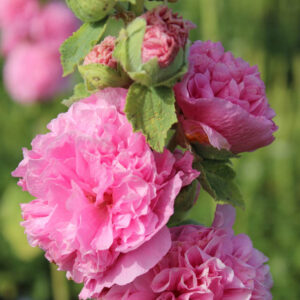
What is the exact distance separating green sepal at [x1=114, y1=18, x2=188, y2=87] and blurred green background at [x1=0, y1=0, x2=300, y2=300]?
1.44 metres

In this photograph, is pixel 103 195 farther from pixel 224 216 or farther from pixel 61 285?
pixel 61 285

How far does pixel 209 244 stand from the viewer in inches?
36.1

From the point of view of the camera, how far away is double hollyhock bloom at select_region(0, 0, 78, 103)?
8.83ft

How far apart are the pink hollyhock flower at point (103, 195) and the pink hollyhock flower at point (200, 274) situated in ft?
0.28

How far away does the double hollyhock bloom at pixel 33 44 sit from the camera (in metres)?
2.69

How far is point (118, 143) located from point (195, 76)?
164 mm

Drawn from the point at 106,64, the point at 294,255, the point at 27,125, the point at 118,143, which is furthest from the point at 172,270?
the point at 27,125

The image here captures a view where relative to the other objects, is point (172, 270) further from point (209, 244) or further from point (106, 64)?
point (106, 64)

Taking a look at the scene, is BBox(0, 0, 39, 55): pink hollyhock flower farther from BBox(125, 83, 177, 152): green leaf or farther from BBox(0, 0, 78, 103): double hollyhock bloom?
BBox(125, 83, 177, 152): green leaf

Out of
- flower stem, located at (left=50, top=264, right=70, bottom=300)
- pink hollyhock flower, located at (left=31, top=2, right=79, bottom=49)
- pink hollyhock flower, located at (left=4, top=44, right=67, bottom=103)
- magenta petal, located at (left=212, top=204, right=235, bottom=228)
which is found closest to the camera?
magenta petal, located at (left=212, top=204, right=235, bottom=228)

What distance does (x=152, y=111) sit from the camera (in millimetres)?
833

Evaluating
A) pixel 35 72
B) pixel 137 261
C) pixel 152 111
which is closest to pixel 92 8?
pixel 152 111

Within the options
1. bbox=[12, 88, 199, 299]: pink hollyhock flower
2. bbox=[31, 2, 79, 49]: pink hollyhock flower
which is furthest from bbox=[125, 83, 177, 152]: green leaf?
bbox=[31, 2, 79, 49]: pink hollyhock flower

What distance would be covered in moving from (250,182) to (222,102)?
2.13 metres
